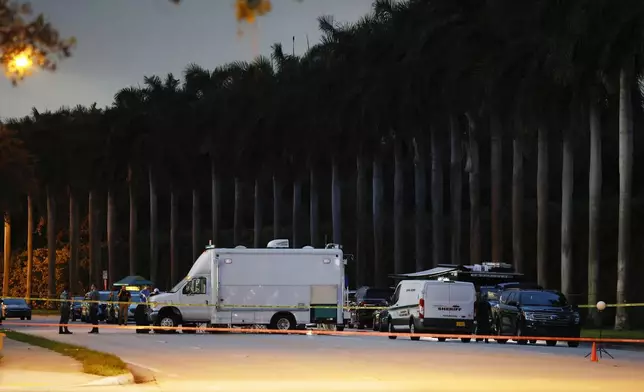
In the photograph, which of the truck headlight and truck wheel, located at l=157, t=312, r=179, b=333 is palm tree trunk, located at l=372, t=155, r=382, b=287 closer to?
truck wheel, located at l=157, t=312, r=179, b=333

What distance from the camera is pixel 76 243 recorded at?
111312 millimetres

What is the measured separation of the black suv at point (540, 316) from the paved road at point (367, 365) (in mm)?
1825

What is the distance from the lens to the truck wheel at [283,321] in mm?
48969

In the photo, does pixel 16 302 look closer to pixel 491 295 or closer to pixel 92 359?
pixel 491 295

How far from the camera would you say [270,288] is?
48812mm

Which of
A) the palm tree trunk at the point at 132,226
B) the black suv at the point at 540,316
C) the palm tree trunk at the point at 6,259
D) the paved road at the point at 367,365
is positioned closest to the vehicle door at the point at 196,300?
the paved road at the point at 367,365

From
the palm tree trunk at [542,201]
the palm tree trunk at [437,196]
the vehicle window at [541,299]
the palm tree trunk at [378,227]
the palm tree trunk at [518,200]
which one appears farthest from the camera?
the palm tree trunk at [378,227]

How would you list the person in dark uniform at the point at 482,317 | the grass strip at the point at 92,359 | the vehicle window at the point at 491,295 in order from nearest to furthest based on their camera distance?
the grass strip at the point at 92,359
the person in dark uniform at the point at 482,317
the vehicle window at the point at 491,295

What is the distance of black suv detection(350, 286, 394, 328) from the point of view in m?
59.5

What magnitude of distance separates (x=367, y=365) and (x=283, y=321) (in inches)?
815

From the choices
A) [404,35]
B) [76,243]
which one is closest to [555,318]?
[404,35]

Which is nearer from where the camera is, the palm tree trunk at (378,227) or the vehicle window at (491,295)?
the vehicle window at (491,295)

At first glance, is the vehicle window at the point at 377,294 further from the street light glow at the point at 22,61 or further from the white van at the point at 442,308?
the street light glow at the point at 22,61

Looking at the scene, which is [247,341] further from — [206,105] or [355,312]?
[206,105]
